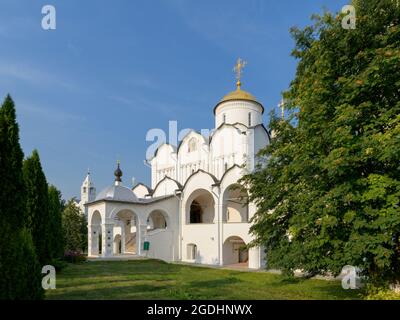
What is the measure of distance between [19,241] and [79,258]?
14.2 meters

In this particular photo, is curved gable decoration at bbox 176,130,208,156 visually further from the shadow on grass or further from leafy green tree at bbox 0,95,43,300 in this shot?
leafy green tree at bbox 0,95,43,300

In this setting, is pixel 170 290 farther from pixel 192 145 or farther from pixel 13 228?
pixel 192 145

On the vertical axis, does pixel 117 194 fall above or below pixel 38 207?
above

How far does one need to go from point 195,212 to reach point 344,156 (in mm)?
22654

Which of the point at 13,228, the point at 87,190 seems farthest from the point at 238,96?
the point at 87,190

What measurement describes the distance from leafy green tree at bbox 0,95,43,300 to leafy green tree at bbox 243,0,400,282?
20.5 feet

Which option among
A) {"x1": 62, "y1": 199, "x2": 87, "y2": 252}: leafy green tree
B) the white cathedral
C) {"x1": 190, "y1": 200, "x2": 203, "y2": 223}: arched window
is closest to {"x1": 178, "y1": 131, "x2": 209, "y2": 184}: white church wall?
the white cathedral

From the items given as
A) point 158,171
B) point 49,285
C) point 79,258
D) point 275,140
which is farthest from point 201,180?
point 49,285

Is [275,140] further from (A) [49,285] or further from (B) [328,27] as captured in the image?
(A) [49,285]

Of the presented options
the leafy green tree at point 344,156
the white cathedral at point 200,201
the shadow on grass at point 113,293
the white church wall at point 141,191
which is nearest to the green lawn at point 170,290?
the shadow on grass at point 113,293

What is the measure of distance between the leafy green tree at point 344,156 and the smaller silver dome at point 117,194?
17354 mm

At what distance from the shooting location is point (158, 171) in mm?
31359

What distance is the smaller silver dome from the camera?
25531 millimetres

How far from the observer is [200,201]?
95.9ft
